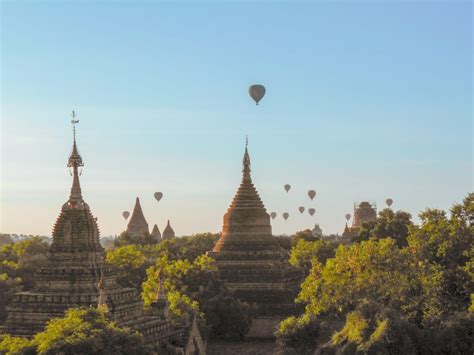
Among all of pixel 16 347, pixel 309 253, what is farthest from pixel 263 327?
pixel 16 347

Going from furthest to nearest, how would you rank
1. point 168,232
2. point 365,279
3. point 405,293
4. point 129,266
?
point 168,232 → point 129,266 → point 365,279 → point 405,293

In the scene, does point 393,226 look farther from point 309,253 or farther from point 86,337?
point 86,337

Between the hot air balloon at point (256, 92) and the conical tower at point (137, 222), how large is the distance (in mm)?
50117

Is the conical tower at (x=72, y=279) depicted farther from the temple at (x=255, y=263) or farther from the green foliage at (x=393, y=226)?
the green foliage at (x=393, y=226)

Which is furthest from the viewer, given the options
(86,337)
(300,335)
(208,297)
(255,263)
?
(255,263)

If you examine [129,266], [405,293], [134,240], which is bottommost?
[405,293]

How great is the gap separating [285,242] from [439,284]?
53.4m

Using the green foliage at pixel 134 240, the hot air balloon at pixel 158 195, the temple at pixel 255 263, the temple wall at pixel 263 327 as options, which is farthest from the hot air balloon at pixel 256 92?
the hot air balloon at pixel 158 195

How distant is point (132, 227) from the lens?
122m

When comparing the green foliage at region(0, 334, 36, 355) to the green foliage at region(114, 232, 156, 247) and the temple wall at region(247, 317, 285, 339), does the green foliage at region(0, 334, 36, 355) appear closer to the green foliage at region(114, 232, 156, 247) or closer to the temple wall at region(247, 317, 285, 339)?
the temple wall at region(247, 317, 285, 339)

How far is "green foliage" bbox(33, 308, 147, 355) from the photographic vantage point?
93.7 ft

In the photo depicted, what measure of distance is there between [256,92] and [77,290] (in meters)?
41.3

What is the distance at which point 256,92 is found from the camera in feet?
247

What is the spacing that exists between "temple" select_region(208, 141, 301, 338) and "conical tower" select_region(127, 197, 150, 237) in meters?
54.7
